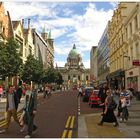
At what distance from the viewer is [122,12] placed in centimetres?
5666

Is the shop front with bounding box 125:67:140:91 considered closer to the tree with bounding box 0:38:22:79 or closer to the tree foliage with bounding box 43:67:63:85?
the tree with bounding box 0:38:22:79

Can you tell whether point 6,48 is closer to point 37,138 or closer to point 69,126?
point 69,126

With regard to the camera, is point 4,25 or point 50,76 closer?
point 4,25

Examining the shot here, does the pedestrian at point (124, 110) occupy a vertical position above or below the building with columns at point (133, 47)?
below

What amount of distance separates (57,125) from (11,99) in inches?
122

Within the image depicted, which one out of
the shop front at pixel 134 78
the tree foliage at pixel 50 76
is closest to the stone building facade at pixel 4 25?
the tree foliage at pixel 50 76

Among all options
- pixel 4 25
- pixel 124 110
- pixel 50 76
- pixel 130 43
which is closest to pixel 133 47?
pixel 130 43

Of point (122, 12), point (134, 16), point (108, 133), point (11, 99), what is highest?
point (122, 12)

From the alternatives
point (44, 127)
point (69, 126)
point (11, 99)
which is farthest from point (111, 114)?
point (11, 99)

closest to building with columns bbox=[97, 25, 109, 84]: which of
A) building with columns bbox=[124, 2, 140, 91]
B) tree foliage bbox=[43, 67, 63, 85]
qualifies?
tree foliage bbox=[43, 67, 63, 85]

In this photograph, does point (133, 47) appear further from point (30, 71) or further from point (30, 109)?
point (30, 109)

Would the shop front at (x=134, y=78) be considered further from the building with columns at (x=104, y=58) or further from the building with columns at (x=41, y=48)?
the building with columns at (x=41, y=48)

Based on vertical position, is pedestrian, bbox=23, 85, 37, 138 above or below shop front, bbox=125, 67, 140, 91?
below

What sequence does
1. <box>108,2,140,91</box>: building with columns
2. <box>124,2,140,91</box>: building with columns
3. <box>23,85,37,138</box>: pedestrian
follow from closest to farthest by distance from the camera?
<box>23,85,37,138</box>: pedestrian, <box>124,2,140,91</box>: building with columns, <box>108,2,140,91</box>: building with columns
